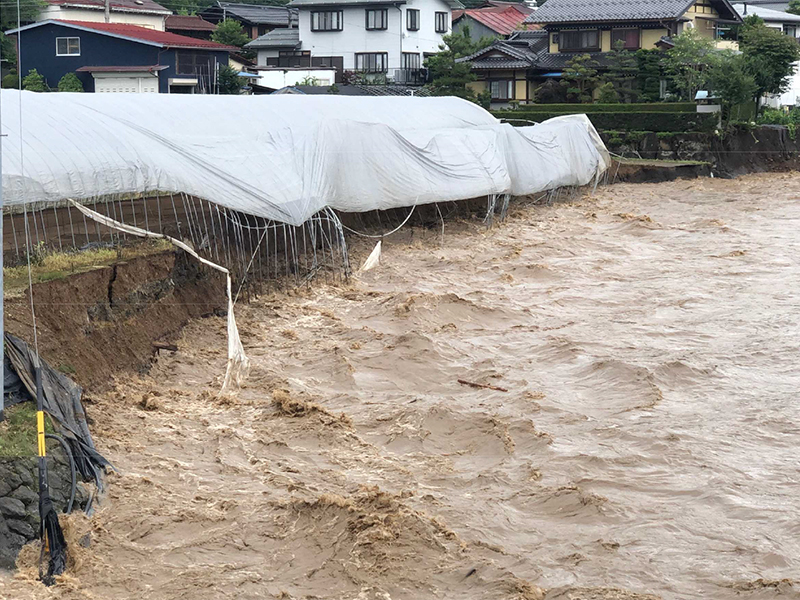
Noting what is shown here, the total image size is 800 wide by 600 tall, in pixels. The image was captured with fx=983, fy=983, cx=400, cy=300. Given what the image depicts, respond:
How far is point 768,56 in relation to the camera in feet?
115

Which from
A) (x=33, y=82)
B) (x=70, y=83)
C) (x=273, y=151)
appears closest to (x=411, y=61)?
(x=70, y=83)

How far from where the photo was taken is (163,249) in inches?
538

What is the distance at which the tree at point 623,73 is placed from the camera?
37844 mm

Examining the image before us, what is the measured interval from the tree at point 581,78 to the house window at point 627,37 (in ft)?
4.69

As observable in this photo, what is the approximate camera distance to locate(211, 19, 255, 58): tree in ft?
155

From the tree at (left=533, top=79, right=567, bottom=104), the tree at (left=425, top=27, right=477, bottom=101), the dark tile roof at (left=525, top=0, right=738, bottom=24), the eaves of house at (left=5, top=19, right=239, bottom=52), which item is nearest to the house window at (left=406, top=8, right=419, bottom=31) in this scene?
the tree at (left=425, top=27, right=477, bottom=101)

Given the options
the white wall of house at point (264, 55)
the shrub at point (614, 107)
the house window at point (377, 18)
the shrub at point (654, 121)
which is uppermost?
the house window at point (377, 18)

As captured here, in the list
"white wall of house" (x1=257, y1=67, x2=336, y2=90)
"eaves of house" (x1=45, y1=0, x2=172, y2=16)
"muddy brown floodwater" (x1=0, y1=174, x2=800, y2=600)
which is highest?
"eaves of house" (x1=45, y1=0, x2=172, y2=16)

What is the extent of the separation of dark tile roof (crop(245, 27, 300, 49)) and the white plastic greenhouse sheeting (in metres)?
21.5

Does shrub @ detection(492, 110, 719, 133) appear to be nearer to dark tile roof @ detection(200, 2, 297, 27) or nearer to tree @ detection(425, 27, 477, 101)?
tree @ detection(425, 27, 477, 101)

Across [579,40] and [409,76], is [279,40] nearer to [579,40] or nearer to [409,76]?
[409,76]

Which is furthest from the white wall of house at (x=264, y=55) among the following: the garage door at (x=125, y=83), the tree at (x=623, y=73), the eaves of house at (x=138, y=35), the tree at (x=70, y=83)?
the tree at (x=623, y=73)

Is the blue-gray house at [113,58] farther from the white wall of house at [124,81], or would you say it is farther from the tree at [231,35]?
the tree at [231,35]

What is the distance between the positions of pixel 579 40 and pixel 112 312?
32373 mm
